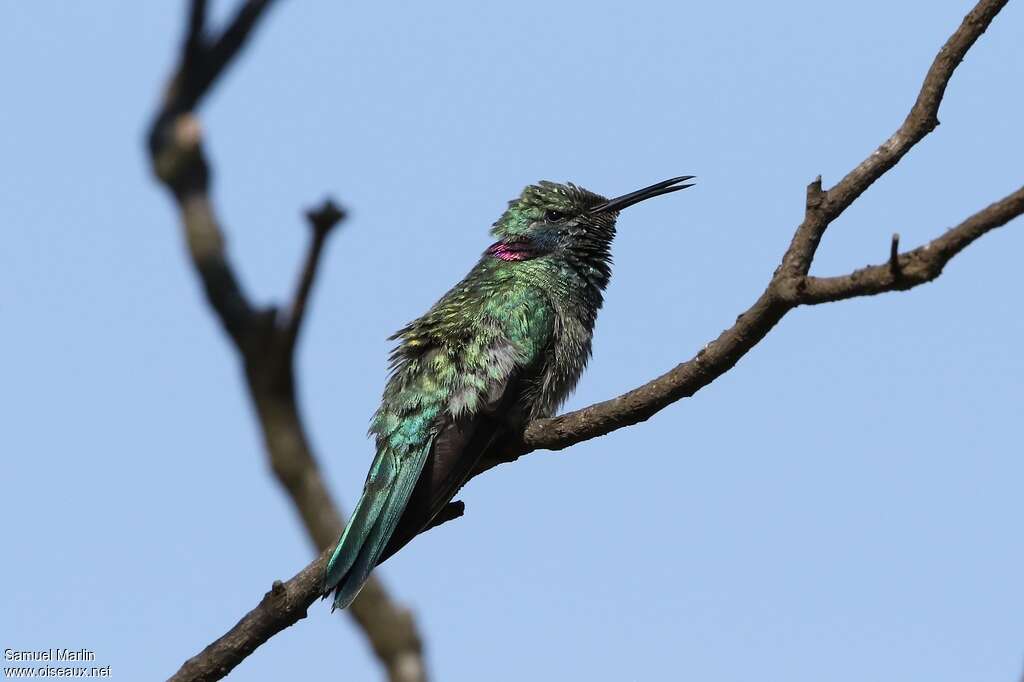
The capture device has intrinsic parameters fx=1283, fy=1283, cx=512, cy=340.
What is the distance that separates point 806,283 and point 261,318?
2.38 meters

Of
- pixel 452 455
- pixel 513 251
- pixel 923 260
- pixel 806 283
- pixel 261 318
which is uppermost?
pixel 513 251

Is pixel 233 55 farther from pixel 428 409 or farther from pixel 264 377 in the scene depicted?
pixel 428 409

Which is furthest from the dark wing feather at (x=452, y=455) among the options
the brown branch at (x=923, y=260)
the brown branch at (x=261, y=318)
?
the brown branch at (x=261, y=318)

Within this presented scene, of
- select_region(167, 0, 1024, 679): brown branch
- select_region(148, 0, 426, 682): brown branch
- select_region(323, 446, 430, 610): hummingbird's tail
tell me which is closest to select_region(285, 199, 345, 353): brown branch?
select_region(148, 0, 426, 682): brown branch

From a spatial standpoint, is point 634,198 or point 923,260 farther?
point 634,198

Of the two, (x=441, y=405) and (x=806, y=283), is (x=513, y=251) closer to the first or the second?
(x=441, y=405)

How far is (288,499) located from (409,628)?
44cm

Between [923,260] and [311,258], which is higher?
[311,258]

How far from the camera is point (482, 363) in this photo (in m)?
6.96

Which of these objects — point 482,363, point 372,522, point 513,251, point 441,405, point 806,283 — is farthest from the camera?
point 513,251

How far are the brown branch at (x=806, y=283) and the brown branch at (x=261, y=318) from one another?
174cm

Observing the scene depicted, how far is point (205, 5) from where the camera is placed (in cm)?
295

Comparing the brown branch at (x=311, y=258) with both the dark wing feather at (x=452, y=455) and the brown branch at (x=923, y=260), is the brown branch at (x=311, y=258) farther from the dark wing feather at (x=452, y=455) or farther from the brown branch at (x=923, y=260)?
the dark wing feather at (x=452, y=455)

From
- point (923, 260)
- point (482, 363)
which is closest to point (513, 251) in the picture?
point (482, 363)
